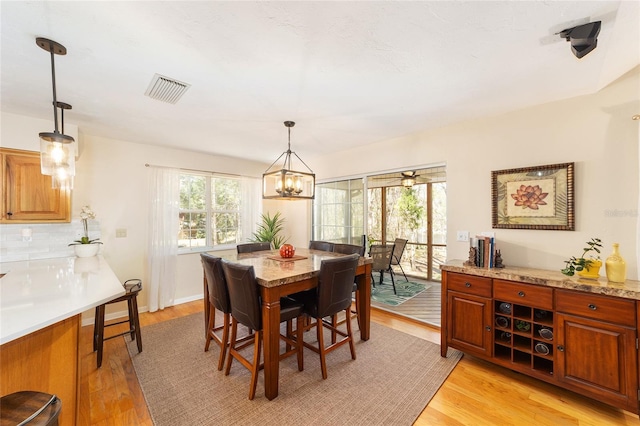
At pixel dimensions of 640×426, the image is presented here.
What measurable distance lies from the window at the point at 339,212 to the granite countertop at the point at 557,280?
1883 mm

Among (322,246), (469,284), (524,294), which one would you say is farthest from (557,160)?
(322,246)

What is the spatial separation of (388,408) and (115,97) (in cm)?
337

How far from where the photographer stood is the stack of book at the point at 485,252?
7.93 feet

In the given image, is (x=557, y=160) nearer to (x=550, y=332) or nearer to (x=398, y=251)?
(x=550, y=332)

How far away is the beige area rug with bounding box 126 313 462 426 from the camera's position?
1793 millimetres

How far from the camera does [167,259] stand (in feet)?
12.7

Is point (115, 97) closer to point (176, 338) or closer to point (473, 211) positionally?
point (176, 338)

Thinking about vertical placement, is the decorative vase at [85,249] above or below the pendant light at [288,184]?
below

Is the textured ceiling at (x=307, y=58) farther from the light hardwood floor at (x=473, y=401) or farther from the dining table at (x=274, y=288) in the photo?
the light hardwood floor at (x=473, y=401)

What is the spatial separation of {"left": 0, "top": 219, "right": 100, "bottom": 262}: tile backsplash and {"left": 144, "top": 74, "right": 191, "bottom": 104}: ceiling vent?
212cm

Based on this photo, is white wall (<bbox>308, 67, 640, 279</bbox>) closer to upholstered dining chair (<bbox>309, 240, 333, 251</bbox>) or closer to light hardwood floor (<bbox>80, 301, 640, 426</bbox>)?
light hardwood floor (<bbox>80, 301, 640, 426</bbox>)

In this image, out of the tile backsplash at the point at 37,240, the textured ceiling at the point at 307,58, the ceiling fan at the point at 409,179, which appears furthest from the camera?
the ceiling fan at the point at 409,179

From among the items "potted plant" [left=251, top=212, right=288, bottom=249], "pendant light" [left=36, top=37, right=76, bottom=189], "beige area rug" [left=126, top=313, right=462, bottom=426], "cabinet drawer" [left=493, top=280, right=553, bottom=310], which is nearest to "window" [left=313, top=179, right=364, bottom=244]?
"potted plant" [left=251, top=212, right=288, bottom=249]

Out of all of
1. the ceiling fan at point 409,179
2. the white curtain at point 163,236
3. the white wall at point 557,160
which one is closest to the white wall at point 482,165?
the white wall at point 557,160
